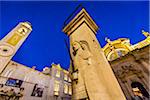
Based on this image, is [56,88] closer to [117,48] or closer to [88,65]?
[117,48]

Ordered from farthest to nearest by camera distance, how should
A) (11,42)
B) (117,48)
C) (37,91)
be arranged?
(37,91)
(11,42)
(117,48)

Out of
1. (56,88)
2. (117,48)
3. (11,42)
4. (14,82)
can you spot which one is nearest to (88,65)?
(117,48)

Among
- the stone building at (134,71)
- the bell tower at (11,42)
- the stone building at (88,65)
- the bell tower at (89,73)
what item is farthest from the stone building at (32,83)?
the bell tower at (89,73)

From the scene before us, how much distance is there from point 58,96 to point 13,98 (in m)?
9.68

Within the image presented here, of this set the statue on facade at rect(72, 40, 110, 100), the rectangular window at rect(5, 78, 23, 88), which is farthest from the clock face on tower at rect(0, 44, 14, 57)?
the statue on facade at rect(72, 40, 110, 100)

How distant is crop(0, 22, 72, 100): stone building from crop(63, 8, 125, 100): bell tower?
1619 cm

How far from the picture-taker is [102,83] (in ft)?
9.64

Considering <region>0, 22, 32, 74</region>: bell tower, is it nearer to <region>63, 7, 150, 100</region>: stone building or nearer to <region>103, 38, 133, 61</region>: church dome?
<region>63, 7, 150, 100</region>: stone building

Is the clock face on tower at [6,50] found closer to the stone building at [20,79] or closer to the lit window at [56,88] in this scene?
the stone building at [20,79]

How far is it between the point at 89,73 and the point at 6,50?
1883 cm

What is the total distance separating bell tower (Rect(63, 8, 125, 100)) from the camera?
2725 mm

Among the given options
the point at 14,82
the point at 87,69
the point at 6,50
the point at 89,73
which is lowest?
the point at 89,73

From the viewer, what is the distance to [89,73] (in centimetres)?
316

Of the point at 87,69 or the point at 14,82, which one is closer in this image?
the point at 87,69
